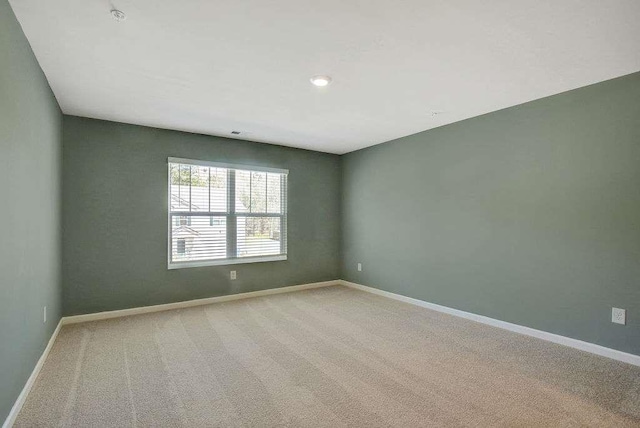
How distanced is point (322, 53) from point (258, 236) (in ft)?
10.5

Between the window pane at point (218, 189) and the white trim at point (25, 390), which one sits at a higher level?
the window pane at point (218, 189)

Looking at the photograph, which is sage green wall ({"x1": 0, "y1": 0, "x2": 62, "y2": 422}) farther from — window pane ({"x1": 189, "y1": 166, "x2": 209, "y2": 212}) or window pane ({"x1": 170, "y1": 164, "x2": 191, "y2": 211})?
window pane ({"x1": 189, "y1": 166, "x2": 209, "y2": 212})

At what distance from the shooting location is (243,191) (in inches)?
190

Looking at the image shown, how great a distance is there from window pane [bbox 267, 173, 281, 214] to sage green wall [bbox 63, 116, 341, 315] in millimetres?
252

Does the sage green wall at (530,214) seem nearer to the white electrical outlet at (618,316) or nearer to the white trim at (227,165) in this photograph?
the white electrical outlet at (618,316)

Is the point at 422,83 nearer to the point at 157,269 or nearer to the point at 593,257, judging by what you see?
the point at 593,257

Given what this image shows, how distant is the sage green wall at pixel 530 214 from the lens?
8.91ft

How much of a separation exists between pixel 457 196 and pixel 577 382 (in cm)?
221

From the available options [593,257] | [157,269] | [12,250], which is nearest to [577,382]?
[593,257]

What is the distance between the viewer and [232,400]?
2.11m

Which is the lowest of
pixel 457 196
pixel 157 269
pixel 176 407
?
pixel 176 407

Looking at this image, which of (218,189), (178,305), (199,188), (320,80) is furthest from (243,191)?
(320,80)

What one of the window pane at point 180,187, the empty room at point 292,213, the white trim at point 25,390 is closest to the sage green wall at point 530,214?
the empty room at point 292,213

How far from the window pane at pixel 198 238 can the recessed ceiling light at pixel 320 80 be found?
8.42 ft
